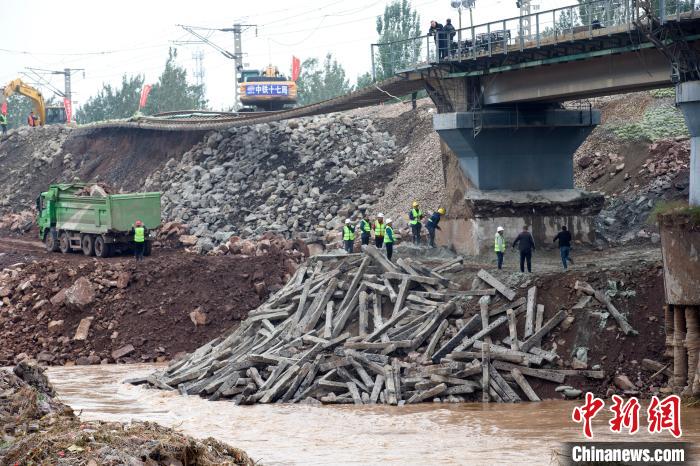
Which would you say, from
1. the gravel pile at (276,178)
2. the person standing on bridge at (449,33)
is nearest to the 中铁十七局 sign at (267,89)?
the gravel pile at (276,178)

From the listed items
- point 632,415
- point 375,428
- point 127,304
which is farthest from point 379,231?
point 632,415

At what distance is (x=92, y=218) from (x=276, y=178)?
9616 millimetres

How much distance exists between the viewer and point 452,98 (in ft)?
128

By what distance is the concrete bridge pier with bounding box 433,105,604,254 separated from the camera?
37.6 metres

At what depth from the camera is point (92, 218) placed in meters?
47.3

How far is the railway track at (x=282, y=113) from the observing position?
44.7m

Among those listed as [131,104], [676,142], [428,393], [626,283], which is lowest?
[428,393]

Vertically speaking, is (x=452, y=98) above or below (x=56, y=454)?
above

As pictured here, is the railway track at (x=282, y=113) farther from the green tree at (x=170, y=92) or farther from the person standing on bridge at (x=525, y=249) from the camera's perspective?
the green tree at (x=170, y=92)

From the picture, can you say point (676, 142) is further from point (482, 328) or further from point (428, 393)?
point (428, 393)

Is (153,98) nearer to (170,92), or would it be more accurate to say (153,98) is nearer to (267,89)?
(170,92)

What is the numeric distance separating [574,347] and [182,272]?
1604 centimetres

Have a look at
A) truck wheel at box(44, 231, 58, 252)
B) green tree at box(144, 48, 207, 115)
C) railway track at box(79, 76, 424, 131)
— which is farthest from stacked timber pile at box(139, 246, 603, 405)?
green tree at box(144, 48, 207, 115)

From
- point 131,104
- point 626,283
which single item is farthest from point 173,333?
point 131,104
